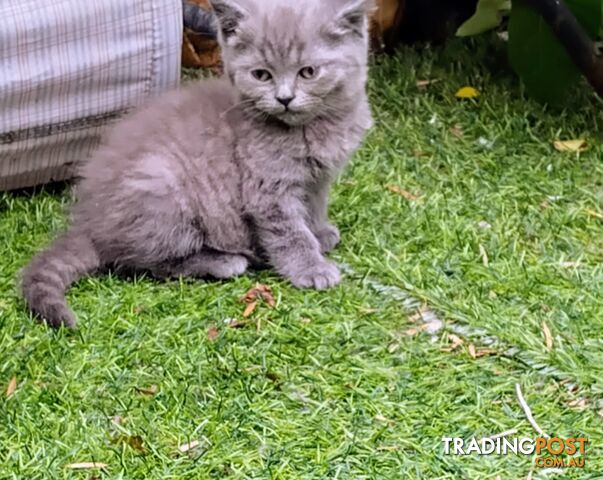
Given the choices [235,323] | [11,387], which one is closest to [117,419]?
[11,387]

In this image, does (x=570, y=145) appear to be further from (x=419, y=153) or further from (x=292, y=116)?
(x=292, y=116)

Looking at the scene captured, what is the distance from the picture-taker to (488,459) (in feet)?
5.14

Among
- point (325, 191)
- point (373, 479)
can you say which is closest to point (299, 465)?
point (373, 479)

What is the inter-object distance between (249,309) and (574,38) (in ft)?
4.34

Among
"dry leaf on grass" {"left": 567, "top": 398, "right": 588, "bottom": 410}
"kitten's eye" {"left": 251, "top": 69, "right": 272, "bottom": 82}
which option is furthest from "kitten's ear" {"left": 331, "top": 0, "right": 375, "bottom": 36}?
"dry leaf on grass" {"left": 567, "top": 398, "right": 588, "bottom": 410}

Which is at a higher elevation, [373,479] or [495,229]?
[373,479]

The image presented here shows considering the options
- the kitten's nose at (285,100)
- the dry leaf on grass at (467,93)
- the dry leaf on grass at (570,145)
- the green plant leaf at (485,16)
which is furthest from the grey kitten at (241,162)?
the green plant leaf at (485,16)

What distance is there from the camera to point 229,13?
2.10 metres

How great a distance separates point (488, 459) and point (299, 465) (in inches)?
11.8

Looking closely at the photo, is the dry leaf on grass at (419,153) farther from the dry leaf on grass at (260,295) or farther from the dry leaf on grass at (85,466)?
the dry leaf on grass at (85,466)

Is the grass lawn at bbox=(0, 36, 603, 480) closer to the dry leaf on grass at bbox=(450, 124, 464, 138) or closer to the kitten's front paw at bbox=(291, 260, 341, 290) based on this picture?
the kitten's front paw at bbox=(291, 260, 341, 290)

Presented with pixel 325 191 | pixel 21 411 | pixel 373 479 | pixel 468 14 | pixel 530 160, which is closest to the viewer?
pixel 373 479

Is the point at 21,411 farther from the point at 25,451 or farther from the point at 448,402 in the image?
the point at 448,402

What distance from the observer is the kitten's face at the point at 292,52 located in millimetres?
2057
